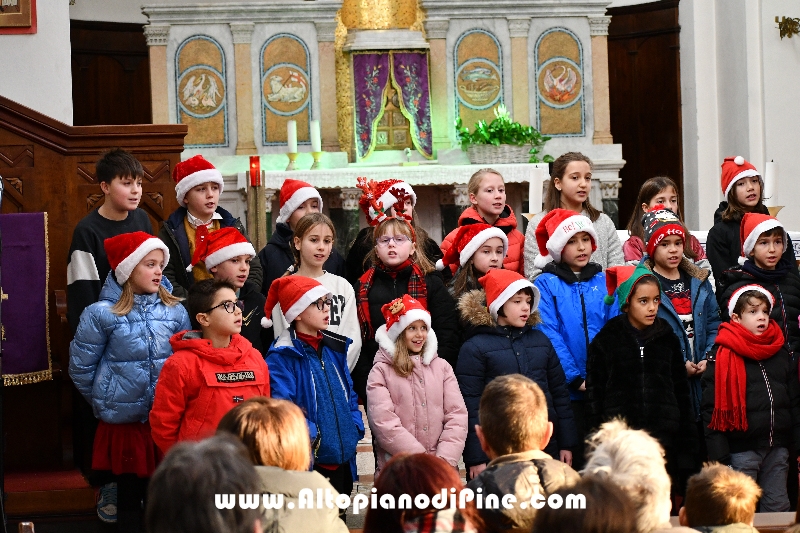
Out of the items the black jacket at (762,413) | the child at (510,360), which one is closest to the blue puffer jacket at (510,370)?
the child at (510,360)

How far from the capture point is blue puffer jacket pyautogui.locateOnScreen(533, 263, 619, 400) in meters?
4.75

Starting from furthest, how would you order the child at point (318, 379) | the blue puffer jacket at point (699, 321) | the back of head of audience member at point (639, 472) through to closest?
the blue puffer jacket at point (699, 321), the child at point (318, 379), the back of head of audience member at point (639, 472)

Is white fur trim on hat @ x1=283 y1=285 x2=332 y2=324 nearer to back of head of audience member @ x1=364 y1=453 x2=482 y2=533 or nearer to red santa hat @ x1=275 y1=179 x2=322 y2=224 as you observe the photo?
red santa hat @ x1=275 y1=179 x2=322 y2=224

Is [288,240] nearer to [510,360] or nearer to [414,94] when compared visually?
[510,360]

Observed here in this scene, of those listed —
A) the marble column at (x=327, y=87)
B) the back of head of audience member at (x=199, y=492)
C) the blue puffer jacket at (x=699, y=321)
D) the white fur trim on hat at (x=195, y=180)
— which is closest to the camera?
the back of head of audience member at (x=199, y=492)

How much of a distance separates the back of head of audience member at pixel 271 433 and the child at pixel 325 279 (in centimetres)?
195

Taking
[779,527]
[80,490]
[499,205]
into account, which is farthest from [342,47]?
[779,527]

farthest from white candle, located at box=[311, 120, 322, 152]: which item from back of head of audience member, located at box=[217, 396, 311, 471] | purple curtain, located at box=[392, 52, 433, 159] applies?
back of head of audience member, located at box=[217, 396, 311, 471]

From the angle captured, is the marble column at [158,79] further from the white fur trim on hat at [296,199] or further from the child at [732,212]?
the child at [732,212]

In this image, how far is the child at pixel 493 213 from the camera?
5391 mm

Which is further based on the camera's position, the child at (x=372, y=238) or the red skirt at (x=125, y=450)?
the child at (x=372, y=238)

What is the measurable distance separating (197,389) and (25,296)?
1510mm

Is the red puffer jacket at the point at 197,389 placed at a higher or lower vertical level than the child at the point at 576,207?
lower

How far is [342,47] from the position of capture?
10539mm
